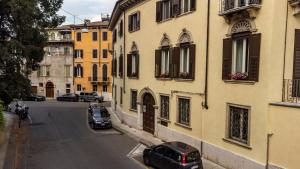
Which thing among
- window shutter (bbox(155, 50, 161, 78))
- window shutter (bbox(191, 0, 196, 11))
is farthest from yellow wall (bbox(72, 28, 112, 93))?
window shutter (bbox(191, 0, 196, 11))

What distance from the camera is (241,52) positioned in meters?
16.6

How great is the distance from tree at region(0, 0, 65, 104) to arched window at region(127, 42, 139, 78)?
7.23 meters

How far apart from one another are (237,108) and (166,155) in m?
4.24

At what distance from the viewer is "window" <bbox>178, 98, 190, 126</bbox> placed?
2167 centimetres

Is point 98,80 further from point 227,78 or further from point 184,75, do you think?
point 227,78

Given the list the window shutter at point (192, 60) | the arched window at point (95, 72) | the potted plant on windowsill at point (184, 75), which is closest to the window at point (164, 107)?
the potted plant on windowsill at point (184, 75)

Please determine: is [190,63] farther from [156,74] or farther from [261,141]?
[261,141]

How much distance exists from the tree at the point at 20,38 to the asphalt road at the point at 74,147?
4.48 metres

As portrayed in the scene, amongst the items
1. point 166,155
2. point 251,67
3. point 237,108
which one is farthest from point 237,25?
point 166,155

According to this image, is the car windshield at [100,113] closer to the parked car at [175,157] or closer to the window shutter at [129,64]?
the window shutter at [129,64]

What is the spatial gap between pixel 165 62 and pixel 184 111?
4256mm

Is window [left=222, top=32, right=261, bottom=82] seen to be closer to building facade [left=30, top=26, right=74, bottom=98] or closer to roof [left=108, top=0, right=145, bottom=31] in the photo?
roof [left=108, top=0, right=145, bottom=31]

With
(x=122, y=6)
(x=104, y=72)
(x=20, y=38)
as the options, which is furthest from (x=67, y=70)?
(x=20, y=38)

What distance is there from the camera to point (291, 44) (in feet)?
50.1
